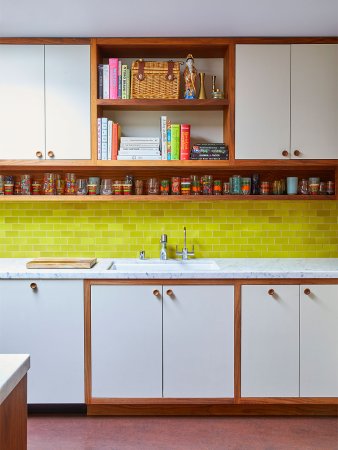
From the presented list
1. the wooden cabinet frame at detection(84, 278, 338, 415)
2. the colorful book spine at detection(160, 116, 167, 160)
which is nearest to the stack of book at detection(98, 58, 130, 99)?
the colorful book spine at detection(160, 116, 167, 160)

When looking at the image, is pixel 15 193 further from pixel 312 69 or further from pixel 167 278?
pixel 312 69

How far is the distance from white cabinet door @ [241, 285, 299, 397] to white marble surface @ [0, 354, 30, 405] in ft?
5.65

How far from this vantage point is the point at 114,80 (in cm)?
302

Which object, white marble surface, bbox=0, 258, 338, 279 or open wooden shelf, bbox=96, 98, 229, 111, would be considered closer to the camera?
white marble surface, bbox=0, 258, 338, 279

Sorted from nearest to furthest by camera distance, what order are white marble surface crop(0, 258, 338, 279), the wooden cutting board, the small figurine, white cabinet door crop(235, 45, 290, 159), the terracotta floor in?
the terracotta floor → white marble surface crop(0, 258, 338, 279) → the wooden cutting board → white cabinet door crop(235, 45, 290, 159) → the small figurine

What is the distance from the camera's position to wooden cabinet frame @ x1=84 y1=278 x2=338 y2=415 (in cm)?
274

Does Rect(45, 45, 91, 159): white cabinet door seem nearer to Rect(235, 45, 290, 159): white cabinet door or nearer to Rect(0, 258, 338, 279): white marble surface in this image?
Rect(0, 258, 338, 279): white marble surface

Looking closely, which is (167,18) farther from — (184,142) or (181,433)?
(181,433)

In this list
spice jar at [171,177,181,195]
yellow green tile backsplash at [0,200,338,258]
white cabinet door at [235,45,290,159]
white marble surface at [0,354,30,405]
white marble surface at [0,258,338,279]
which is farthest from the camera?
yellow green tile backsplash at [0,200,338,258]

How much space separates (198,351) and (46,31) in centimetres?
221

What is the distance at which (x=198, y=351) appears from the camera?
2.76 metres

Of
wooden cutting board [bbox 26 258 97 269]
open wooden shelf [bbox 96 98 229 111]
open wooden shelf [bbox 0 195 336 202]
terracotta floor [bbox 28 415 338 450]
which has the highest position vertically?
open wooden shelf [bbox 96 98 229 111]

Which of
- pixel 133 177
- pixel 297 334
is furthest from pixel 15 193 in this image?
pixel 297 334

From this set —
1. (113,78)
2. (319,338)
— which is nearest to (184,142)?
(113,78)
